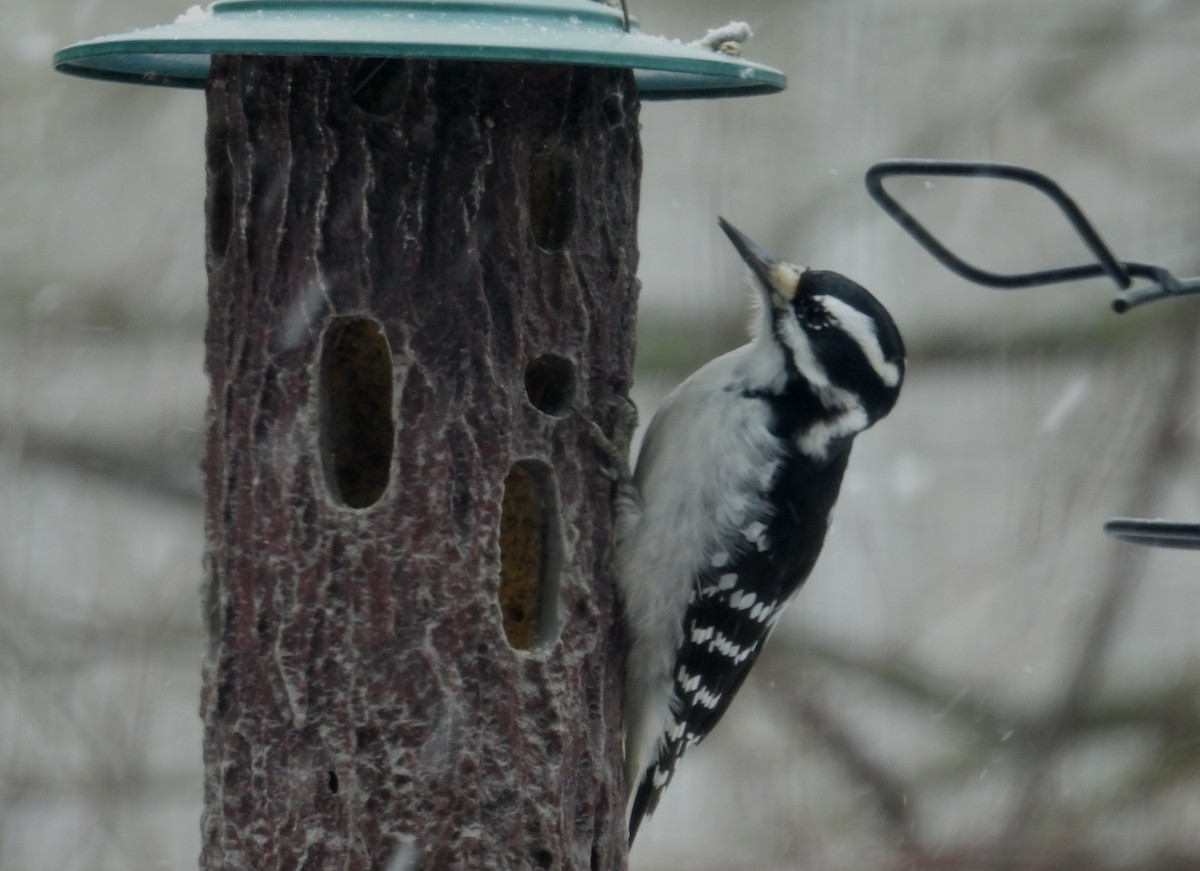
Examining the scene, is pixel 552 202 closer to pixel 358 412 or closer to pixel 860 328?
pixel 358 412

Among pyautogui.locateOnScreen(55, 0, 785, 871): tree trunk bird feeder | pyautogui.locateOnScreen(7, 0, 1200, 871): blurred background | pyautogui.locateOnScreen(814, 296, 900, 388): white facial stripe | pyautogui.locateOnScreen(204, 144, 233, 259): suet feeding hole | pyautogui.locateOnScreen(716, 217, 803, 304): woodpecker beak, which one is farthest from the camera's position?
pyautogui.locateOnScreen(7, 0, 1200, 871): blurred background

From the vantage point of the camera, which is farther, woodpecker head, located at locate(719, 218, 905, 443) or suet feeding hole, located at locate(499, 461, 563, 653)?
woodpecker head, located at locate(719, 218, 905, 443)

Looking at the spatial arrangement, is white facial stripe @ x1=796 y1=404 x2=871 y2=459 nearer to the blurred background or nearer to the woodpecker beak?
the woodpecker beak

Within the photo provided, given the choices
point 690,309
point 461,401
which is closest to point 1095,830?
point 690,309

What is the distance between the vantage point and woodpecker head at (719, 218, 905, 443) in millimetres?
3318

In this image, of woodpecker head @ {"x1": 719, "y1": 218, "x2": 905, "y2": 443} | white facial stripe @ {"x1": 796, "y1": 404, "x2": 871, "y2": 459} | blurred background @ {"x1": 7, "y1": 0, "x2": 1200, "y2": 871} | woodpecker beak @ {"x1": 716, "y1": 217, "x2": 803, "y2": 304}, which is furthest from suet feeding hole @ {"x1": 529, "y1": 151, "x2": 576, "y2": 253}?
blurred background @ {"x1": 7, "y1": 0, "x2": 1200, "y2": 871}

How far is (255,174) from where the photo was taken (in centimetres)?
268

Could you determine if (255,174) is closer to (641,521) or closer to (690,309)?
(641,521)

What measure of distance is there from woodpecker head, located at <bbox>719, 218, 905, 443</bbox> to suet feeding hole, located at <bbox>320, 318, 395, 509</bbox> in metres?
0.87

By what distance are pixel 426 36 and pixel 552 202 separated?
2.40 ft

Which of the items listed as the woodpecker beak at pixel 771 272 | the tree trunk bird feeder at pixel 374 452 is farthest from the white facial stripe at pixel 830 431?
the tree trunk bird feeder at pixel 374 452

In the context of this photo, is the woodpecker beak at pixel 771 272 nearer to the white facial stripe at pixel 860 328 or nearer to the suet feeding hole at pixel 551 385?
the white facial stripe at pixel 860 328

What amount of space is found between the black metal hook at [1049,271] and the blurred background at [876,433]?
294 cm

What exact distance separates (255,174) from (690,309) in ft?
8.21
